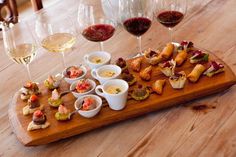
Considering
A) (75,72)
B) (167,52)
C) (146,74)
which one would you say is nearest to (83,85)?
(75,72)

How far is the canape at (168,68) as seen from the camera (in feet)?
3.38

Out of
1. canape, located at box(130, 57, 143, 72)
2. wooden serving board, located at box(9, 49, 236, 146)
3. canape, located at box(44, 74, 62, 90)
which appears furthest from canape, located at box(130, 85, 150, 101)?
canape, located at box(44, 74, 62, 90)

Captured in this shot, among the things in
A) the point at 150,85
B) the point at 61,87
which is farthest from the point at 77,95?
the point at 150,85

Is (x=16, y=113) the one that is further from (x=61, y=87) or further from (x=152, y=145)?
(x=152, y=145)

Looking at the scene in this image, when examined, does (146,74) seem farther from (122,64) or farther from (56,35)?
(56,35)

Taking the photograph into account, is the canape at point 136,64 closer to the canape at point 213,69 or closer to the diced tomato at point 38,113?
the canape at point 213,69

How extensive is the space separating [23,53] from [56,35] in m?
0.12

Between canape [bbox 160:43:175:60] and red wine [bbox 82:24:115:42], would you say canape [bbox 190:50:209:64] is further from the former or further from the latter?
red wine [bbox 82:24:115:42]

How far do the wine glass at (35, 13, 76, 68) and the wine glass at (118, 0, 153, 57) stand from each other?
167 mm

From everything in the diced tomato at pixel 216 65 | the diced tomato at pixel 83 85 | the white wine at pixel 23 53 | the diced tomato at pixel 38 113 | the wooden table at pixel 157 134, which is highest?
the white wine at pixel 23 53

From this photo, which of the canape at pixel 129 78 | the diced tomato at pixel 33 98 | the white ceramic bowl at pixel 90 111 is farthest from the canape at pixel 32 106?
the canape at pixel 129 78

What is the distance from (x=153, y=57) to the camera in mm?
1115

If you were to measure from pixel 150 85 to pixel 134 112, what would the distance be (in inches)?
4.5

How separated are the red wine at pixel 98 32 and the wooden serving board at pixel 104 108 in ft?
0.58
